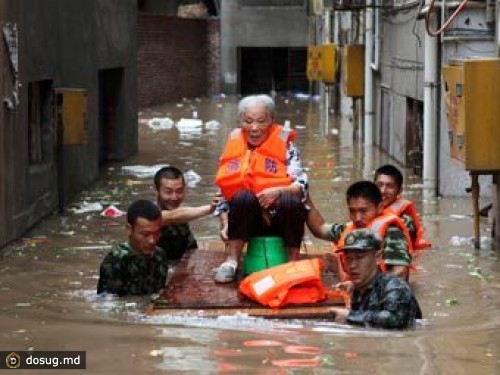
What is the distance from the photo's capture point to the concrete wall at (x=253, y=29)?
43.3 metres

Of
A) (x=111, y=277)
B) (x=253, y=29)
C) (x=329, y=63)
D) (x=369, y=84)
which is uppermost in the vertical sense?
(x=253, y=29)

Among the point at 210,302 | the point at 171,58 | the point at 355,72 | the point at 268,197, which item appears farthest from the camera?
the point at 171,58

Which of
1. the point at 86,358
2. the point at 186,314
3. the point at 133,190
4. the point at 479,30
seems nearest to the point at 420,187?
the point at 479,30

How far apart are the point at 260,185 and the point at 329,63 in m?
22.2

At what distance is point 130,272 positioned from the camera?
8.47 metres

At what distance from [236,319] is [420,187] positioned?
8.78m

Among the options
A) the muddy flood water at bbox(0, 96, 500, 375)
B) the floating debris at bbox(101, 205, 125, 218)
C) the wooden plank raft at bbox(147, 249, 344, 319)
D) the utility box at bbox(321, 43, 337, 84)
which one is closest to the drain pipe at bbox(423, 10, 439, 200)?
the muddy flood water at bbox(0, 96, 500, 375)

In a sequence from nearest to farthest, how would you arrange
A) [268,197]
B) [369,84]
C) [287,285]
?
[287,285] → [268,197] → [369,84]

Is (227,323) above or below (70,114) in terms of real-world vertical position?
below

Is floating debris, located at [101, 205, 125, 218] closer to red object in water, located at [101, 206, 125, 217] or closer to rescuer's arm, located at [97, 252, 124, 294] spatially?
red object in water, located at [101, 206, 125, 217]

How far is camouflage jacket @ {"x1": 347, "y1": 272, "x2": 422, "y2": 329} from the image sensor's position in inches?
278

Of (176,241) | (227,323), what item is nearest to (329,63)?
(176,241)

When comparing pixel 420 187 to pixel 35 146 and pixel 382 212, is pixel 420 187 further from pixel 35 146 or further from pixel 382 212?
pixel 382 212

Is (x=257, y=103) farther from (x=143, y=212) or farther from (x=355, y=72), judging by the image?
(x=355, y=72)
